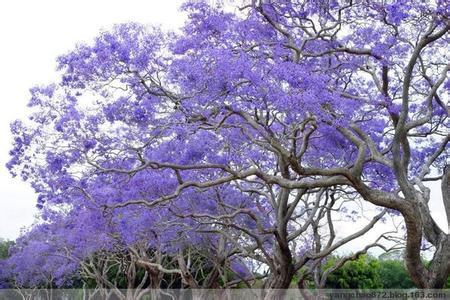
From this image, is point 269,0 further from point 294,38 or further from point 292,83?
point 292,83

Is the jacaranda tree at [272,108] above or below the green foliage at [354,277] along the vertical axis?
above

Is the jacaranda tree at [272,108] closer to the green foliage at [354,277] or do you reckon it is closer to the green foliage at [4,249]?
the green foliage at [354,277]

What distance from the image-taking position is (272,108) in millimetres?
12664

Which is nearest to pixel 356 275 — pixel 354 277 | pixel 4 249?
pixel 354 277

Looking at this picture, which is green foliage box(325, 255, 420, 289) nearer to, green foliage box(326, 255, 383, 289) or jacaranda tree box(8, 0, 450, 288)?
green foliage box(326, 255, 383, 289)

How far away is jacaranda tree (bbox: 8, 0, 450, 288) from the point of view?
1171cm

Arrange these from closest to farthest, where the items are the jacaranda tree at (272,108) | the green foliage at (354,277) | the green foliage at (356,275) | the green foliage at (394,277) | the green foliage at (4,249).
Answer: the jacaranda tree at (272,108) → the green foliage at (356,275) → the green foliage at (354,277) → the green foliage at (394,277) → the green foliage at (4,249)

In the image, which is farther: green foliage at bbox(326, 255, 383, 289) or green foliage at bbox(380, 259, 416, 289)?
green foliage at bbox(380, 259, 416, 289)

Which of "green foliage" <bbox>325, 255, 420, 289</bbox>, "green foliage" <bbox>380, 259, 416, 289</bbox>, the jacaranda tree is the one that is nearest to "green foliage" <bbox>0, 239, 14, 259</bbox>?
"green foliage" <bbox>325, 255, 420, 289</bbox>

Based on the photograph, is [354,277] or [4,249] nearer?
[354,277]

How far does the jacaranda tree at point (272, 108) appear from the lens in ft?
38.4

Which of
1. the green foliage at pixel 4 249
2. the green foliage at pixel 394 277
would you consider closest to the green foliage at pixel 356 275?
the green foliage at pixel 394 277

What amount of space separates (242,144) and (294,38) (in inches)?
138

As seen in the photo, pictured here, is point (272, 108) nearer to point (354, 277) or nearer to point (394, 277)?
point (354, 277)
